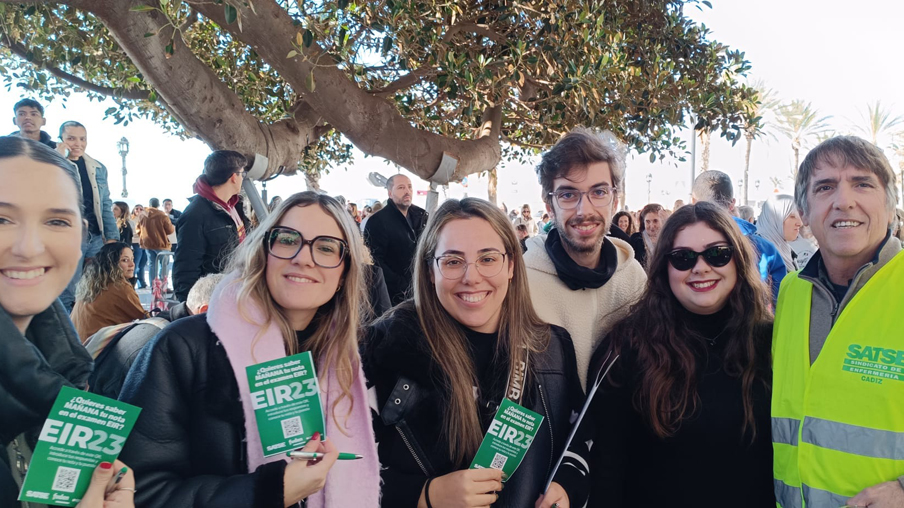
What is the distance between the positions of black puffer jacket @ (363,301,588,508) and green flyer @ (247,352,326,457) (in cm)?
41

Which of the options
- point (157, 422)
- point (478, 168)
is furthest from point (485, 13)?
point (157, 422)

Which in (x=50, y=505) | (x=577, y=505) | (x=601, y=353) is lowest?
(x=577, y=505)

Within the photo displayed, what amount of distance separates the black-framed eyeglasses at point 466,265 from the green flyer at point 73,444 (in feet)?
3.95

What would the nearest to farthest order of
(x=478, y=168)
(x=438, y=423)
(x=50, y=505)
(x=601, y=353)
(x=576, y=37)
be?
(x=50, y=505), (x=438, y=423), (x=601, y=353), (x=576, y=37), (x=478, y=168)

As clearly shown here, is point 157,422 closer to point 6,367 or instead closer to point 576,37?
point 6,367

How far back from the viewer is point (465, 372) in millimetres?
2223

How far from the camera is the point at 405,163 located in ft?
20.2

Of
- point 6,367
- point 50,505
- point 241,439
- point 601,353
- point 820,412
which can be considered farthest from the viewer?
point 601,353

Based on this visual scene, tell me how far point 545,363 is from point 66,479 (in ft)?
5.37

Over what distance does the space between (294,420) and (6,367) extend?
727 mm

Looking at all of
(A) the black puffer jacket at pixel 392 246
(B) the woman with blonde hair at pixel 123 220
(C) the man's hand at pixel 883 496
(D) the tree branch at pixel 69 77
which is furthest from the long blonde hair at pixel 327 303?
(B) the woman with blonde hair at pixel 123 220

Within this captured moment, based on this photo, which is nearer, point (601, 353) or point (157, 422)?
point (157, 422)

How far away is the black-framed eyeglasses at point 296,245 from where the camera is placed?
2.06 meters

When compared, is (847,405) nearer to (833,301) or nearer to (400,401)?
(833,301)
